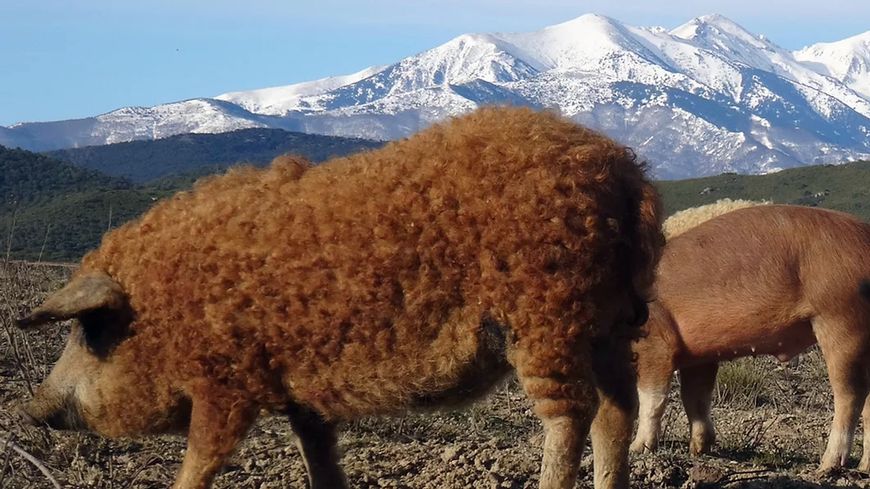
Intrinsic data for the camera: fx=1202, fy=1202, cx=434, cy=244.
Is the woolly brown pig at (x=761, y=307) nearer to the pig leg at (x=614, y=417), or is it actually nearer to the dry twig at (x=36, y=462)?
the pig leg at (x=614, y=417)

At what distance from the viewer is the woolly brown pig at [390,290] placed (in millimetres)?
4934

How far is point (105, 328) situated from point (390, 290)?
1.35 m

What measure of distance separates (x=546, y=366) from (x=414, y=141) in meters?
1.18

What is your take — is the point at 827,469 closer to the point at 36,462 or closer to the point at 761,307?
the point at 761,307

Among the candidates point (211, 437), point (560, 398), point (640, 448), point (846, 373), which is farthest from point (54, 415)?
point (846, 373)

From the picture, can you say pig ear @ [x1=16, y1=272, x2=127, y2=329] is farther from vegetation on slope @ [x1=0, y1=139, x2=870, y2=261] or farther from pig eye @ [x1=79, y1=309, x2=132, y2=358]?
vegetation on slope @ [x1=0, y1=139, x2=870, y2=261]

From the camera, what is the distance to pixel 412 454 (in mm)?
6562

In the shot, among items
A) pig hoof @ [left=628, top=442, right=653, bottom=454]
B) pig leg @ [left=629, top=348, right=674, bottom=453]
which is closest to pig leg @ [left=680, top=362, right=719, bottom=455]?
pig leg @ [left=629, top=348, right=674, bottom=453]

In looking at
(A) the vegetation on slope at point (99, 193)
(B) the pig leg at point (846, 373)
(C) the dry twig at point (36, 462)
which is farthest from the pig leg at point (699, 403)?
(A) the vegetation on slope at point (99, 193)

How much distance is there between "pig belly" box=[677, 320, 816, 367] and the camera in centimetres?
793

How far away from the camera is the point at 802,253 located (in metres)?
7.77

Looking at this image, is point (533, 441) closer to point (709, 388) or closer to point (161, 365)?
point (709, 388)

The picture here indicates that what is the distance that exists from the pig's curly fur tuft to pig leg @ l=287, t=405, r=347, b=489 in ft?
1.14

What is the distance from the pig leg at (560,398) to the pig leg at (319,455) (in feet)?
3.42
